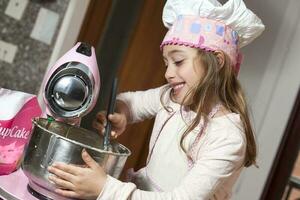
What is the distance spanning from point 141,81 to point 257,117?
1.63 ft

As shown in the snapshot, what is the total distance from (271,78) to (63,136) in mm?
1112

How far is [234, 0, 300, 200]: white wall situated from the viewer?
1.70m

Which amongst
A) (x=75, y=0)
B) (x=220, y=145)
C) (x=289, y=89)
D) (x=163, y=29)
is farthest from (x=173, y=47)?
(x=289, y=89)

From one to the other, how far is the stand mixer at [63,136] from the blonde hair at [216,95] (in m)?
0.17

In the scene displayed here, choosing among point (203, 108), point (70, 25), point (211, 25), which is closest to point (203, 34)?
point (211, 25)

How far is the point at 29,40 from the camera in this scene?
1.26 m

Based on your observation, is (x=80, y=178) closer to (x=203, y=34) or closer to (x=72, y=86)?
(x=72, y=86)

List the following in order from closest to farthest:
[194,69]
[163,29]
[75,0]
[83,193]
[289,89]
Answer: [83,193] → [194,69] → [75,0] → [163,29] → [289,89]

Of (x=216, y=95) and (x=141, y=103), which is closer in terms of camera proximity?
(x=216, y=95)

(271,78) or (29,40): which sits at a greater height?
(271,78)

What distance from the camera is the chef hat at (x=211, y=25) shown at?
89 cm

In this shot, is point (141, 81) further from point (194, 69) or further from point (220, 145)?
point (220, 145)

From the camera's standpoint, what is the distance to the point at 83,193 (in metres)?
0.74

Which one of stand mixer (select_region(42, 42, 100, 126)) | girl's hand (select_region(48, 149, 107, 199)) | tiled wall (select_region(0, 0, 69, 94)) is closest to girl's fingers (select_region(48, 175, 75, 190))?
girl's hand (select_region(48, 149, 107, 199))
